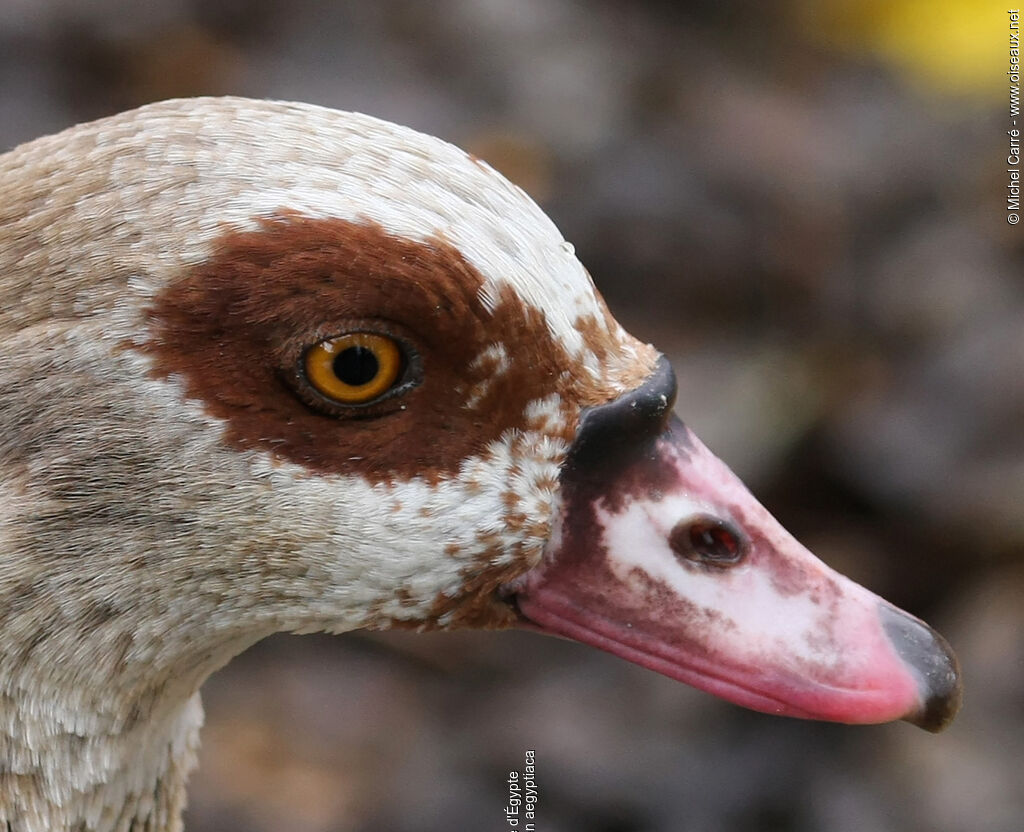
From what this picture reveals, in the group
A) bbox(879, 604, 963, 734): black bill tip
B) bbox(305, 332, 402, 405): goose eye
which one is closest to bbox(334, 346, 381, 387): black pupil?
bbox(305, 332, 402, 405): goose eye

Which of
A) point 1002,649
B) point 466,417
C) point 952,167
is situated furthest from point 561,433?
point 952,167

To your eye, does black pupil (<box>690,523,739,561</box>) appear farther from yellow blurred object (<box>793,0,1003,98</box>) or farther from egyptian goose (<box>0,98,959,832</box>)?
yellow blurred object (<box>793,0,1003,98</box>)

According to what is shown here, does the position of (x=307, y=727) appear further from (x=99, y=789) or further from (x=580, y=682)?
(x=99, y=789)

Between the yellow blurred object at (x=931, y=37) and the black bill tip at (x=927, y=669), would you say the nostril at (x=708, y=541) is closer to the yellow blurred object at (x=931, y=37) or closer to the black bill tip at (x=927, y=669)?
the black bill tip at (x=927, y=669)

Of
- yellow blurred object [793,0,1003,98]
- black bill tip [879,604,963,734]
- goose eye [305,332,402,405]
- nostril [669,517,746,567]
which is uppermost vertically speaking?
yellow blurred object [793,0,1003,98]

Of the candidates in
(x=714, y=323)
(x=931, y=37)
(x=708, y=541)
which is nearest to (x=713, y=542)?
(x=708, y=541)

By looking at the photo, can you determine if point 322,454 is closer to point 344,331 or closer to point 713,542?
point 344,331

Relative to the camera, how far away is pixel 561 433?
2.09 m

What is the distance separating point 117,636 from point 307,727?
106 inches

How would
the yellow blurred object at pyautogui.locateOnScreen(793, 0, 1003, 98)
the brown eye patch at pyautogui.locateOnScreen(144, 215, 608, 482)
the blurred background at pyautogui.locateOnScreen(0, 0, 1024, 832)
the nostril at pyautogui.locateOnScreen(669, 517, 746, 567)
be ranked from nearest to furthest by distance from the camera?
the brown eye patch at pyautogui.locateOnScreen(144, 215, 608, 482) < the nostril at pyautogui.locateOnScreen(669, 517, 746, 567) < the blurred background at pyautogui.locateOnScreen(0, 0, 1024, 832) < the yellow blurred object at pyautogui.locateOnScreen(793, 0, 1003, 98)

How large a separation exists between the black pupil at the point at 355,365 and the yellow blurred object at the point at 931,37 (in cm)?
411

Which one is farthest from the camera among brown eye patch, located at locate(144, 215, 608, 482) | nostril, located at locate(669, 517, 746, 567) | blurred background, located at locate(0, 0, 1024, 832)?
blurred background, located at locate(0, 0, 1024, 832)

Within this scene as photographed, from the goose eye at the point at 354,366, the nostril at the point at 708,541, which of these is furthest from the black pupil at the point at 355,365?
the nostril at the point at 708,541

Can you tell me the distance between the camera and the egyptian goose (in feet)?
6.27
